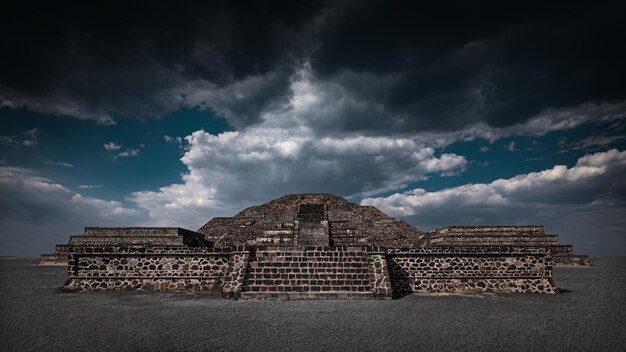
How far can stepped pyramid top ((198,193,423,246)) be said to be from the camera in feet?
74.0

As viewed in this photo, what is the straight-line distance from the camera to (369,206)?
99.3 ft

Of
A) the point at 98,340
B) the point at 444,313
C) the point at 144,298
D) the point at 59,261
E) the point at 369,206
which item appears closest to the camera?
the point at 98,340

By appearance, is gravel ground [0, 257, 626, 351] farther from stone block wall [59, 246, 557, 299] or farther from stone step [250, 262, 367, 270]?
stone step [250, 262, 367, 270]

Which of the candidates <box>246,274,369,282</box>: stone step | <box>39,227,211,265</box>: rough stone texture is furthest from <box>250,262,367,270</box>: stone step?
<box>39,227,211,265</box>: rough stone texture

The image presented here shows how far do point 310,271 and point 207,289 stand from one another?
153 inches

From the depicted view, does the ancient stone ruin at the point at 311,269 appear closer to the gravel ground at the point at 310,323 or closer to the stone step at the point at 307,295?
the stone step at the point at 307,295

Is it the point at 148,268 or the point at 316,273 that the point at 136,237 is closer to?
the point at 148,268

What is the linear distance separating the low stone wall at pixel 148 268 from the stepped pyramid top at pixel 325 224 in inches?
350

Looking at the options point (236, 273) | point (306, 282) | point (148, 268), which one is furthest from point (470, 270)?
point (148, 268)

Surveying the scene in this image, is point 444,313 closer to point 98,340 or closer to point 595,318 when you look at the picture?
point 595,318

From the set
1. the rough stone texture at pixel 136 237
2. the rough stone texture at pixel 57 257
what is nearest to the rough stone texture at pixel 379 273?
the rough stone texture at pixel 136 237

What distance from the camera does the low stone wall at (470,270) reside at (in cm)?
1263

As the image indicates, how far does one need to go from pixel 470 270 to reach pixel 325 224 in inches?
406

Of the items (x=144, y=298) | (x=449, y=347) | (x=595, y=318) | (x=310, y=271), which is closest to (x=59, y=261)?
(x=144, y=298)
